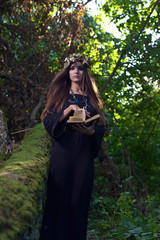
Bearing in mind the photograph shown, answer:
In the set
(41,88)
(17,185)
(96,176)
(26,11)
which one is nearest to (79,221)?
(17,185)

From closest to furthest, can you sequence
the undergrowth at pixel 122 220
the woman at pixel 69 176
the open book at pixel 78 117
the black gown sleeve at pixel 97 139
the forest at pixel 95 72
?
1. the open book at pixel 78 117
2. the woman at pixel 69 176
3. the black gown sleeve at pixel 97 139
4. the undergrowth at pixel 122 220
5. the forest at pixel 95 72

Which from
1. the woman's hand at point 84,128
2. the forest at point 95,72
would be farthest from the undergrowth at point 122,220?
the woman's hand at point 84,128

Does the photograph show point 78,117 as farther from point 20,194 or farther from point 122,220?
point 122,220

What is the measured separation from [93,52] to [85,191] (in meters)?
5.72

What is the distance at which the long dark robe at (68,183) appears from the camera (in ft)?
10.2

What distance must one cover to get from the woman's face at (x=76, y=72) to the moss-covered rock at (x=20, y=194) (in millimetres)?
1144

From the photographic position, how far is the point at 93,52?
27.0 feet

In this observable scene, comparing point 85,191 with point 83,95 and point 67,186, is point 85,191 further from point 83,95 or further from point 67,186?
point 83,95

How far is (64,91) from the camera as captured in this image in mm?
3670

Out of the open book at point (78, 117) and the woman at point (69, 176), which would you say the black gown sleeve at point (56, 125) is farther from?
the open book at point (78, 117)

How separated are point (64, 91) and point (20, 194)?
1702 millimetres

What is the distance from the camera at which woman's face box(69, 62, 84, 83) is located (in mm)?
3619

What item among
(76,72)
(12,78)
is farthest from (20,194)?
(12,78)

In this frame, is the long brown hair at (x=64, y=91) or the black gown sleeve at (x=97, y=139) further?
→ the long brown hair at (x=64, y=91)
